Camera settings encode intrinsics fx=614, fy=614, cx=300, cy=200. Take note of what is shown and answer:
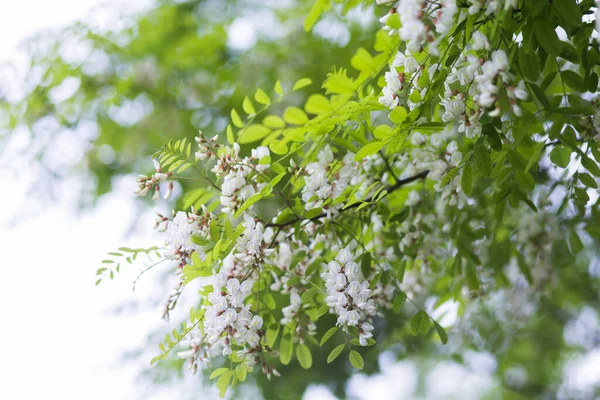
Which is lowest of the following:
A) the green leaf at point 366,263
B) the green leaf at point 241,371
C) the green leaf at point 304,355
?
the green leaf at point 241,371

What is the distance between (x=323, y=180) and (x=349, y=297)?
20 centimetres

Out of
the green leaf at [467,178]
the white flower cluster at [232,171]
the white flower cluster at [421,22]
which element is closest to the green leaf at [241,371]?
the white flower cluster at [232,171]

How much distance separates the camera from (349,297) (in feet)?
3.08

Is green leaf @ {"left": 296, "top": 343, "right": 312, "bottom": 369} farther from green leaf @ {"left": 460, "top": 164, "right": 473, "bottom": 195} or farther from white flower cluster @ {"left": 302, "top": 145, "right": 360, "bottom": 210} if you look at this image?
green leaf @ {"left": 460, "top": 164, "right": 473, "bottom": 195}

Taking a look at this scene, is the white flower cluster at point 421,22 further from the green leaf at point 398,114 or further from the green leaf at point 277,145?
the green leaf at point 277,145

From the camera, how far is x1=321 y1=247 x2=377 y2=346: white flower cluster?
0.92 m

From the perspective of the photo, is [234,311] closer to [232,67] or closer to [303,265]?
[303,265]

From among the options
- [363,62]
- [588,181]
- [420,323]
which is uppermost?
[363,62]

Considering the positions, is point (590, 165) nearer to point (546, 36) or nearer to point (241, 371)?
point (546, 36)

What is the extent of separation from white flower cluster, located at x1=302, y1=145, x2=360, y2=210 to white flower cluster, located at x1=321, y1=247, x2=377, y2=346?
113 millimetres

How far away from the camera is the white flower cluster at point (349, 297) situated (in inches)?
36.2

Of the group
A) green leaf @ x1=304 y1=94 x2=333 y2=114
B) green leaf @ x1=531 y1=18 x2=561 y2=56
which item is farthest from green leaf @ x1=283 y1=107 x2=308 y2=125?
green leaf @ x1=531 y1=18 x2=561 y2=56

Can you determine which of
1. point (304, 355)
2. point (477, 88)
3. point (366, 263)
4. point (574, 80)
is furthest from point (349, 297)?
point (574, 80)

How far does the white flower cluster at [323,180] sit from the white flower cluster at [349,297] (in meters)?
0.11
